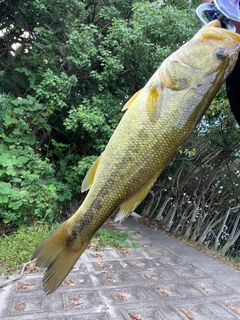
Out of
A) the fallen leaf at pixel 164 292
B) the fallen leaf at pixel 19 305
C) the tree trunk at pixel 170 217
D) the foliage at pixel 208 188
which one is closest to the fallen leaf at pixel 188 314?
the fallen leaf at pixel 164 292

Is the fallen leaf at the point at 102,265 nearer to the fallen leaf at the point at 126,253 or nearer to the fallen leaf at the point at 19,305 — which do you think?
the fallen leaf at the point at 126,253

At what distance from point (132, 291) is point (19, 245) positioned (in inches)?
80.8

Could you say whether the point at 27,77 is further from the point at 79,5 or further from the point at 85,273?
the point at 85,273

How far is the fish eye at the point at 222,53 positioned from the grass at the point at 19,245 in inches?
161

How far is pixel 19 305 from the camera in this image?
3572 millimetres

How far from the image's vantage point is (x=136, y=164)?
4.76 feet

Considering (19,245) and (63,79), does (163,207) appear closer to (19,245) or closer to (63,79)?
(63,79)

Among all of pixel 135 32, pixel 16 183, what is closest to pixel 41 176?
pixel 16 183

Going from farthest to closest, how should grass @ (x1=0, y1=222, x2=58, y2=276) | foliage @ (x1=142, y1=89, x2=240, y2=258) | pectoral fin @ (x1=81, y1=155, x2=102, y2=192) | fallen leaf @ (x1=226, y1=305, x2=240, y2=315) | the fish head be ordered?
foliage @ (x1=142, y1=89, x2=240, y2=258), grass @ (x1=0, y1=222, x2=58, y2=276), fallen leaf @ (x1=226, y1=305, x2=240, y2=315), pectoral fin @ (x1=81, y1=155, x2=102, y2=192), the fish head

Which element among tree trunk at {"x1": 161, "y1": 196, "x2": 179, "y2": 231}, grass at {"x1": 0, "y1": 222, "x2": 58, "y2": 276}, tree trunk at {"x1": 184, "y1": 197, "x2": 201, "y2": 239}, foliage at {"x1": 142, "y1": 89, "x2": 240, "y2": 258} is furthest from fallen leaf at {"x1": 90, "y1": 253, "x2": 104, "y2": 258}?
tree trunk at {"x1": 161, "y1": 196, "x2": 179, "y2": 231}

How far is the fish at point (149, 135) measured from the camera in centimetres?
140

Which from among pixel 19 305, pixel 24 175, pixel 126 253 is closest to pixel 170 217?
pixel 126 253

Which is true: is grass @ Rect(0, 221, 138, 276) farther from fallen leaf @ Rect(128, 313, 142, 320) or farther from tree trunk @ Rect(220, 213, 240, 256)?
tree trunk @ Rect(220, 213, 240, 256)

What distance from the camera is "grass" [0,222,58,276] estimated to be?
4.59m
